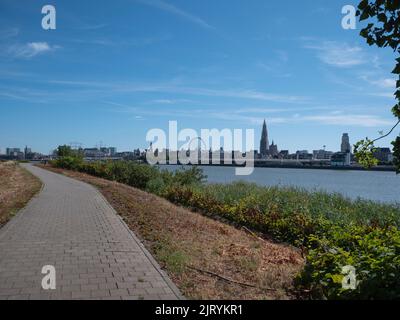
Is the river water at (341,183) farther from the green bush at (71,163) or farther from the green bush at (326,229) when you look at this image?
the green bush at (71,163)

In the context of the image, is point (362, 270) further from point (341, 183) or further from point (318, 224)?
point (341, 183)

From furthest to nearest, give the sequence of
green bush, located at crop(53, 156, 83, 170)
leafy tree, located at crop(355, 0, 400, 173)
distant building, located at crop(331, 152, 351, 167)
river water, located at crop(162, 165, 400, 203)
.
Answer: distant building, located at crop(331, 152, 351, 167) < green bush, located at crop(53, 156, 83, 170) < river water, located at crop(162, 165, 400, 203) < leafy tree, located at crop(355, 0, 400, 173)

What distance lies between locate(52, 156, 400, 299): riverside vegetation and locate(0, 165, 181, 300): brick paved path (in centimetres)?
199

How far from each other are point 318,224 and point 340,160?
225ft

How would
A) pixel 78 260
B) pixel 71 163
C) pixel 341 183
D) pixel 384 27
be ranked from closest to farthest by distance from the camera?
pixel 384 27
pixel 78 260
pixel 341 183
pixel 71 163

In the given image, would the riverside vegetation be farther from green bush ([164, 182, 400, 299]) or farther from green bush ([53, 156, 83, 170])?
green bush ([53, 156, 83, 170])

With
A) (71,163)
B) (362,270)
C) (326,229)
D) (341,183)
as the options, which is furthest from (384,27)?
(71,163)

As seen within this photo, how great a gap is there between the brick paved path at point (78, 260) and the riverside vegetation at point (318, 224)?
1993mm

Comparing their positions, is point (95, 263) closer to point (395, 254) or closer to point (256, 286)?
point (256, 286)

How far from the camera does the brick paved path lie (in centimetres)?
487

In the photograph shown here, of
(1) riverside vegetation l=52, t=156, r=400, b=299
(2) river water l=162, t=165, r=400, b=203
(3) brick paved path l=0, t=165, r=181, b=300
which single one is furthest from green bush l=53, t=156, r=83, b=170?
(3) brick paved path l=0, t=165, r=181, b=300

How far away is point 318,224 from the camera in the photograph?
882cm

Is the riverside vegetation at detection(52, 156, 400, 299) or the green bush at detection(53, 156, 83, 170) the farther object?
the green bush at detection(53, 156, 83, 170)

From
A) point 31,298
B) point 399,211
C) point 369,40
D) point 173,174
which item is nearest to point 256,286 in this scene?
point 31,298
